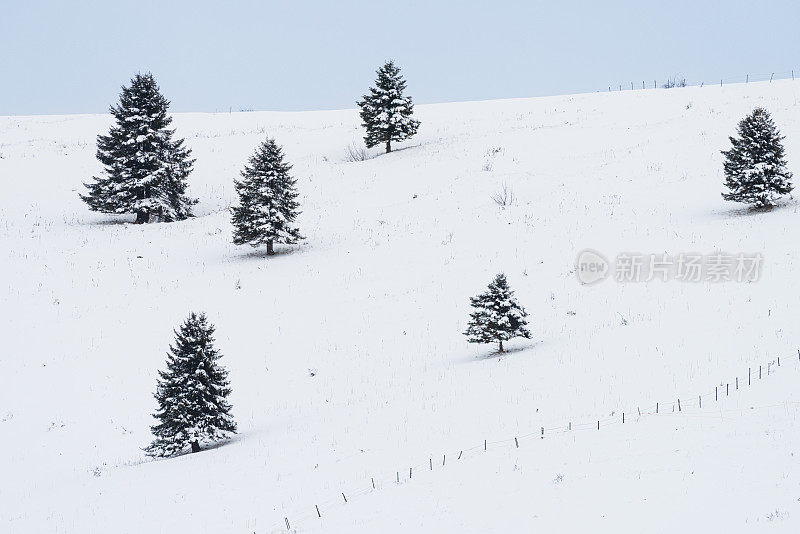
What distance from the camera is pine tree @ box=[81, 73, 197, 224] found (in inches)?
1411

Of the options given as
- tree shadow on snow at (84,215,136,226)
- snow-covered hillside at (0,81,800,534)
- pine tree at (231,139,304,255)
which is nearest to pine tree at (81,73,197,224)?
tree shadow on snow at (84,215,136,226)

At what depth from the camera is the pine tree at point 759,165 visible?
83.7 feet

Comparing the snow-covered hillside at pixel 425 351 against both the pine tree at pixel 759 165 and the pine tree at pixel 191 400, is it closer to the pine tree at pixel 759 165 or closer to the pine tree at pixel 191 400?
the pine tree at pixel 191 400

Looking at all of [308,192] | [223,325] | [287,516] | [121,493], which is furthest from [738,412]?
[308,192]

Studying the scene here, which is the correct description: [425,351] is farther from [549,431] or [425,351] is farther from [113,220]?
[113,220]

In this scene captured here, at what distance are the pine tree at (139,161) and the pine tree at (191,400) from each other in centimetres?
2200

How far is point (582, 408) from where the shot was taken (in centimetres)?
1367

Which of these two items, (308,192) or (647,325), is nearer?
(647,325)

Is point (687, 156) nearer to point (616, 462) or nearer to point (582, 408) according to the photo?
point (582, 408)

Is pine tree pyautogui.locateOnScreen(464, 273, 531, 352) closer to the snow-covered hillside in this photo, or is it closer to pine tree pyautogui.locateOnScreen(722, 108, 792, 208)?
the snow-covered hillside

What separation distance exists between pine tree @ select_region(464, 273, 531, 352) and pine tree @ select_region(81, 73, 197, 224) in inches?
951

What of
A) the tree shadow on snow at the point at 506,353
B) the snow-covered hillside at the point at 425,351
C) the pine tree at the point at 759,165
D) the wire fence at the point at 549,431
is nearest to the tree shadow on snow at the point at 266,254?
the snow-covered hillside at the point at 425,351

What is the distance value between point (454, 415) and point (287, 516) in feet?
15.9

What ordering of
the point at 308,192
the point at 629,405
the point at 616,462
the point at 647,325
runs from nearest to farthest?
1. the point at 616,462
2. the point at 629,405
3. the point at 647,325
4. the point at 308,192
